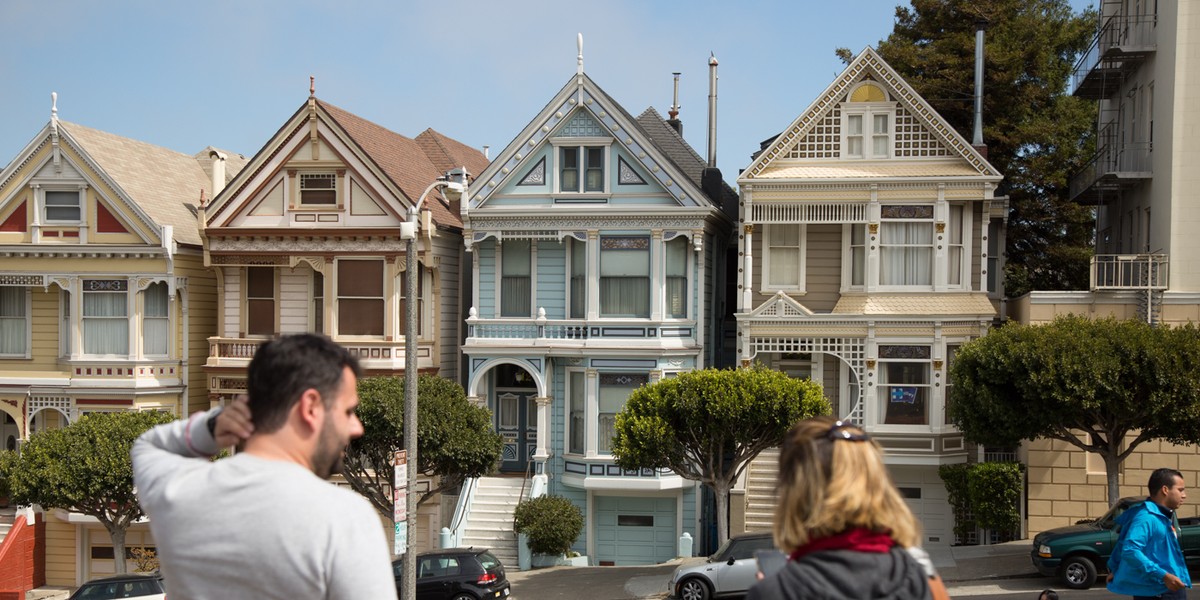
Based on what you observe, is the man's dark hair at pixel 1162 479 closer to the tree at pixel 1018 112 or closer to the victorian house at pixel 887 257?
the victorian house at pixel 887 257

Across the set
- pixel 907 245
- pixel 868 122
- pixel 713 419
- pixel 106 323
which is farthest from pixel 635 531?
pixel 106 323

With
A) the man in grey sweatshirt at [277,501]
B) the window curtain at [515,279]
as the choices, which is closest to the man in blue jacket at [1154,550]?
the man in grey sweatshirt at [277,501]

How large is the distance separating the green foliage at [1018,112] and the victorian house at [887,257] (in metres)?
8.67

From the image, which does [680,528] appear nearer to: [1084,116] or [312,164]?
[312,164]

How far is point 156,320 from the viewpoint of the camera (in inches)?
1294

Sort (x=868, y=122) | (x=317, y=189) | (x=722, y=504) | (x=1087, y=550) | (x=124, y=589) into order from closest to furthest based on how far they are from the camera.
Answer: (x=1087, y=550), (x=124, y=589), (x=722, y=504), (x=868, y=122), (x=317, y=189)

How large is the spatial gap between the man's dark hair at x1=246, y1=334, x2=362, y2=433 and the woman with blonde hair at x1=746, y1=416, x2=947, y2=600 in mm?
1498

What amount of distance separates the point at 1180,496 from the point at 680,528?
2114cm

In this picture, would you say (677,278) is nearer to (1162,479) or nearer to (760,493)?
(760,493)

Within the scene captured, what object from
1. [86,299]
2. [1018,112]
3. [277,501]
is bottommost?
[86,299]

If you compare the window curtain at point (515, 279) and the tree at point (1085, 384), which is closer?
the tree at point (1085, 384)

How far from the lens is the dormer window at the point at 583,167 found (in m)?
31.0

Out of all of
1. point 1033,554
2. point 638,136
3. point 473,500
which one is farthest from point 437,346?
point 1033,554

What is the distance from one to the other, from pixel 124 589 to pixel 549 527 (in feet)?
31.4
